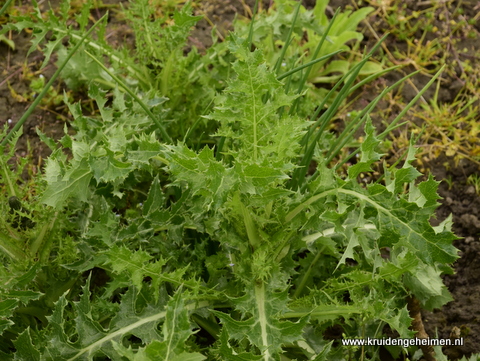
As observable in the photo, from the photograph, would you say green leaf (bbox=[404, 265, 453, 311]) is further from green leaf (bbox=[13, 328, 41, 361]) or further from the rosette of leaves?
green leaf (bbox=[13, 328, 41, 361])

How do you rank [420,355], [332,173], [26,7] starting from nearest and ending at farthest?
1. [332,173]
2. [420,355]
3. [26,7]

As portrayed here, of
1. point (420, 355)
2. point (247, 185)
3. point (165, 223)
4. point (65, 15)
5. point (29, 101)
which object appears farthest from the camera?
point (29, 101)

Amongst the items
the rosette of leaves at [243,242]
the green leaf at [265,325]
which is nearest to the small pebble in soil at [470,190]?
the rosette of leaves at [243,242]

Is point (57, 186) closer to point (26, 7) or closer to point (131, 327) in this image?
point (131, 327)

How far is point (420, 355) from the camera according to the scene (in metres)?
2.12

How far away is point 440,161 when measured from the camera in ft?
8.80

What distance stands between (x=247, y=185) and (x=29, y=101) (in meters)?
1.76

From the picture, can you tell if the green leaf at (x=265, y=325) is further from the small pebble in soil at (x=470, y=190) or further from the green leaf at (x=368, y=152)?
the small pebble in soil at (x=470, y=190)

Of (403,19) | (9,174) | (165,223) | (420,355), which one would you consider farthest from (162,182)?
(403,19)

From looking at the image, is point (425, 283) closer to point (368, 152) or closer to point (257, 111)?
point (368, 152)

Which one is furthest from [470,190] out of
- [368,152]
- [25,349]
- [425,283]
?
[25,349]

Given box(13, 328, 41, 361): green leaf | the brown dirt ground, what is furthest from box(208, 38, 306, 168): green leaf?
the brown dirt ground

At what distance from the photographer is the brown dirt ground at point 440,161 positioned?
2252 mm

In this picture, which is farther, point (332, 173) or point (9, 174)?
point (9, 174)
